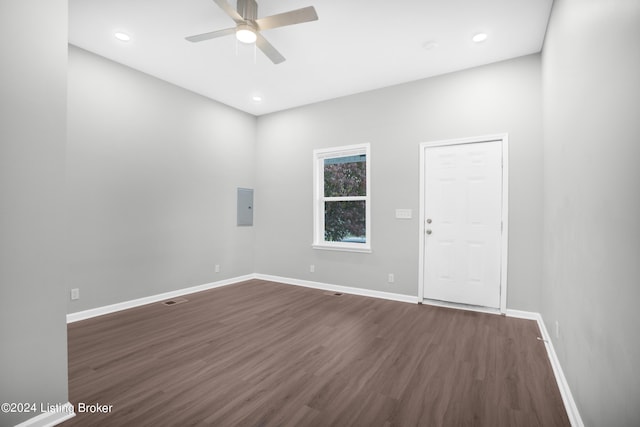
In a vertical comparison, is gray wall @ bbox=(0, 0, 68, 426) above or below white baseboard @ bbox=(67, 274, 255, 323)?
above

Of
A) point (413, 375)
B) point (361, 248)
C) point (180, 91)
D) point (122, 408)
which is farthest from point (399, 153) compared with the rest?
point (122, 408)

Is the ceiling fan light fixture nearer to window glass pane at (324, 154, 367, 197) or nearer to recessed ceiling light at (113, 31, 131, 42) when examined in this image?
recessed ceiling light at (113, 31, 131, 42)

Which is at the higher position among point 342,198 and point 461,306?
point 342,198

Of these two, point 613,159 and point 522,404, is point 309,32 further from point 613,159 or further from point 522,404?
point 522,404

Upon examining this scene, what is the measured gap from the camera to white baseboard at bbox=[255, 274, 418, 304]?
420 centimetres

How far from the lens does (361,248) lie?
4555 mm

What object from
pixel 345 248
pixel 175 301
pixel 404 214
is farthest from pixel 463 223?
pixel 175 301

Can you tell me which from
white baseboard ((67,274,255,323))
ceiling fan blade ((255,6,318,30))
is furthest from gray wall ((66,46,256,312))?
ceiling fan blade ((255,6,318,30))

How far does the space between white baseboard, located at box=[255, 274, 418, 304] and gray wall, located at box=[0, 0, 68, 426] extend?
345cm

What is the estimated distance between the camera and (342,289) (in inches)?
185

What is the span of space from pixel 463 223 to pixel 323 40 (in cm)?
269

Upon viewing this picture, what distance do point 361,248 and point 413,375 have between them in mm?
2403

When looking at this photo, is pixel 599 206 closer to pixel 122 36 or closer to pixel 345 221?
pixel 345 221

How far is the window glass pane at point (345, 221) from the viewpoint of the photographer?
15.6 ft
